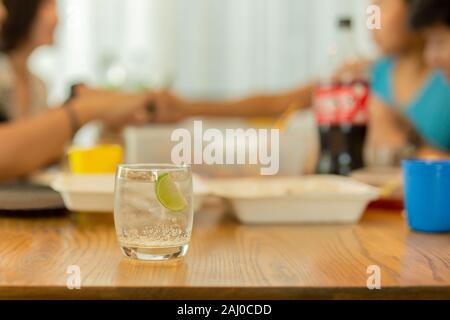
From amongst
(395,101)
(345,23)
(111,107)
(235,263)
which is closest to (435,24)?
(345,23)

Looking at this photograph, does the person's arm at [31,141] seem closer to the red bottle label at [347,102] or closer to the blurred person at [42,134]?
the blurred person at [42,134]

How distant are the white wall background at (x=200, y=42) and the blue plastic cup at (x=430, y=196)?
2530 mm

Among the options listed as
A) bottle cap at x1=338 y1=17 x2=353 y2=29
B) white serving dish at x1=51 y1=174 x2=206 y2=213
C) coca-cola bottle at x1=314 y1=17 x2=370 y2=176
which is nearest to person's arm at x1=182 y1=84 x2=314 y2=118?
coca-cola bottle at x1=314 y1=17 x2=370 y2=176

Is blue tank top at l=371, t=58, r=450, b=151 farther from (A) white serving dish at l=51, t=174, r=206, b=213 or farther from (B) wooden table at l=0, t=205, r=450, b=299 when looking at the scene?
(A) white serving dish at l=51, t=174, r=206, b=213

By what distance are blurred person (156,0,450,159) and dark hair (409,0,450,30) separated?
7.7 inches

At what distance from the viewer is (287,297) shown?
0.62 meters

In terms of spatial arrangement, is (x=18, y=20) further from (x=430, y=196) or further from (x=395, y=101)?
(x=430, y=196)

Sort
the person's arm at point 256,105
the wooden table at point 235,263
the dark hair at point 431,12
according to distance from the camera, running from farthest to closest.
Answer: the person's arm at point 256,105 → the dark hair at point 431,12 → the wooden table at point 235,263

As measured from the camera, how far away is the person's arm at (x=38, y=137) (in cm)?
145

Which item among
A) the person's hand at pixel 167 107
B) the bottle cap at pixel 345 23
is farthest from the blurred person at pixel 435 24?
the person's hand at pixel 167 107

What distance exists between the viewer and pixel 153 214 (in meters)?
0.76

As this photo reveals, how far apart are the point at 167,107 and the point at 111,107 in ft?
0.98

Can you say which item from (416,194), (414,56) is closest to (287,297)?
(416,194)

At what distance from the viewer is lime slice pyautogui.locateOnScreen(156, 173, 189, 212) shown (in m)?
0.76
